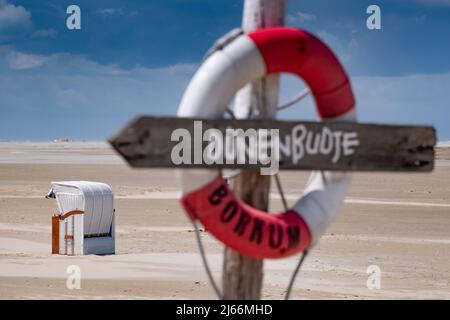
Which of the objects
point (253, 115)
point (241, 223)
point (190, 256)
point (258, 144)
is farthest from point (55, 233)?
point (258, 144)

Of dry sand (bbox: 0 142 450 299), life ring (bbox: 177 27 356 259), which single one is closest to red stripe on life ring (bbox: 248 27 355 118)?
life ring (bbox: 177 27 356 259)

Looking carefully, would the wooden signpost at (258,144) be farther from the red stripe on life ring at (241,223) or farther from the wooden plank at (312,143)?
the red stripe on life ring at (241,223)

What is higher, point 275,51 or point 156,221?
point 275,51

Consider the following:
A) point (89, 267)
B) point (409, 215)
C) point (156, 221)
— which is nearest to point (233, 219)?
point (89, 267)

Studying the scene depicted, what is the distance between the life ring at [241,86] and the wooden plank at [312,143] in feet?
0.52

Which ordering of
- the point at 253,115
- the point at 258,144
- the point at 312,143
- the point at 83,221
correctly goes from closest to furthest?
the point at 258,144, the point at 312,143, the point at 253,115, the point at 83,221

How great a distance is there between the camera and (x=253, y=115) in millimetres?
5312

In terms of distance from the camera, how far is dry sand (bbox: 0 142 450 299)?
40.3 ft

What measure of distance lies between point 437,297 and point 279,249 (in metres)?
7.93

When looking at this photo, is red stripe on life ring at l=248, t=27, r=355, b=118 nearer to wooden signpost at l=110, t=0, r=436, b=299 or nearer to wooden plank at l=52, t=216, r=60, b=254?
wooden signpost at l=110, t=0, r=436, b=299

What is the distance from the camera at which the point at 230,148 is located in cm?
480

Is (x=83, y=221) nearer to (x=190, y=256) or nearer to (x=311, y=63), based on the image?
(x=190, y=256)

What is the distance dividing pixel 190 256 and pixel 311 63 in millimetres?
11238
